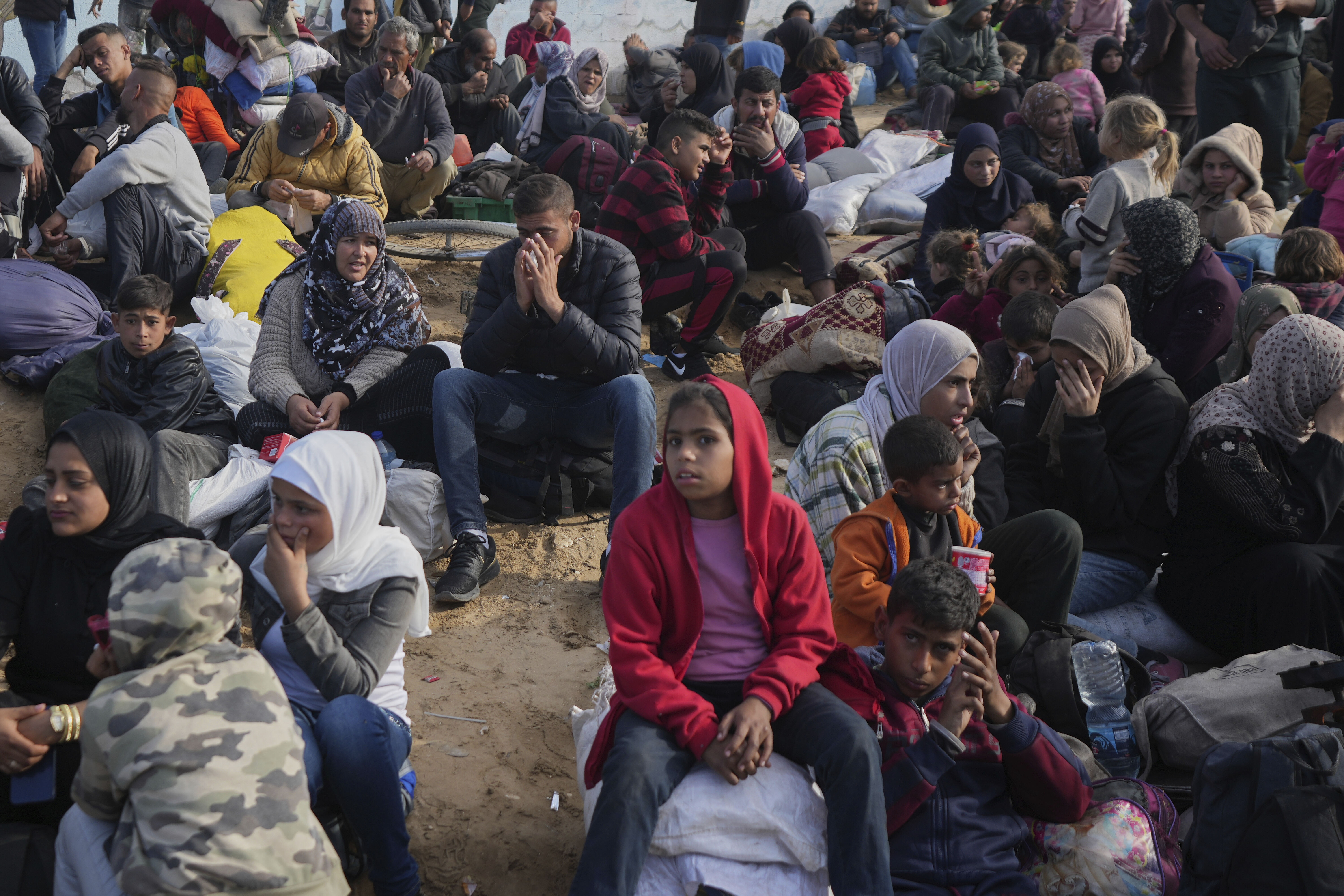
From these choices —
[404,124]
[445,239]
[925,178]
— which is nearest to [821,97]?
[925,178]

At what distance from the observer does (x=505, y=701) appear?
3.75 m

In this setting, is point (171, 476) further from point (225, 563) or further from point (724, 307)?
point (724, 307)

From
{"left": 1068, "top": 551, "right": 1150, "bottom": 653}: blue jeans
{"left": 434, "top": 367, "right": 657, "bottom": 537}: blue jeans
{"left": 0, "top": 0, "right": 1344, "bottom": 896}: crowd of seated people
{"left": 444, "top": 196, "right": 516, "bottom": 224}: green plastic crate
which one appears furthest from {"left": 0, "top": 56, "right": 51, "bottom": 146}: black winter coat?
{"left": 1068, "top": 551, "right": 1150, "bottom": 653}: blue jeans

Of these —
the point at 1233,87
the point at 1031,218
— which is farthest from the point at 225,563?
the point at 1233,87

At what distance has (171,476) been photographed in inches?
169

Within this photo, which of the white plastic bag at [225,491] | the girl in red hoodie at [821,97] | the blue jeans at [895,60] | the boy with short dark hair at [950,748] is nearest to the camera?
the boy with short dark hair at [950,748]

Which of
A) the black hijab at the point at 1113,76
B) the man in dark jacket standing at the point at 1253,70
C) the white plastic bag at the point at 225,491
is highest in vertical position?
the man in dark jacket standing at the point at 1253,70

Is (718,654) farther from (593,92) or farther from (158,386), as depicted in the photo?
(593,92)

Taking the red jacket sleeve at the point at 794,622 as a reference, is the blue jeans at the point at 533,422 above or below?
below

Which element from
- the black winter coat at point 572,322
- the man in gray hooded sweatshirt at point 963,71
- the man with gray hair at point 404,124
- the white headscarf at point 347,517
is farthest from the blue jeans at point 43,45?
the white headscarf at point 347,517

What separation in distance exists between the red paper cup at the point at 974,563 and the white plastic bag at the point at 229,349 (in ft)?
10.7

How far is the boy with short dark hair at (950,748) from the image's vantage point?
275 centimetres

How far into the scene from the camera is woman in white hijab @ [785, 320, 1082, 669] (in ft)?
11.8

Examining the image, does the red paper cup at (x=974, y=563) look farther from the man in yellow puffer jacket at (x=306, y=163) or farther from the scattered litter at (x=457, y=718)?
the man in yellow puffer jacket at (x=306, y=163)
